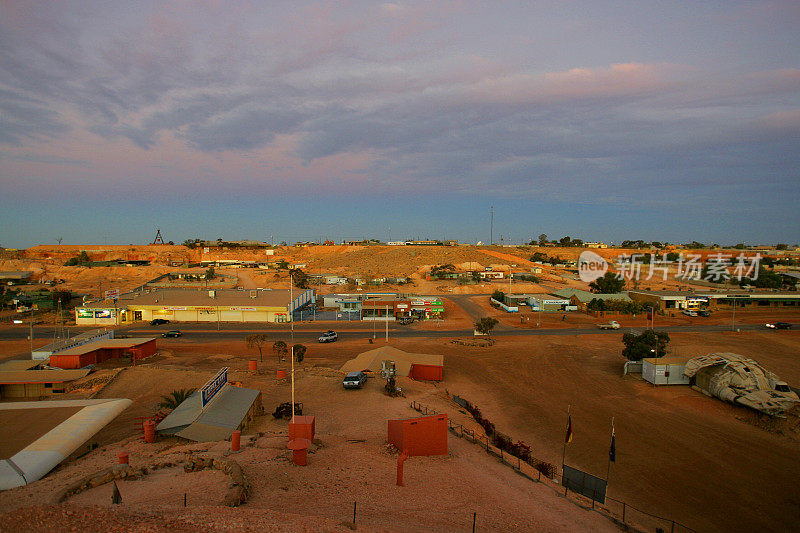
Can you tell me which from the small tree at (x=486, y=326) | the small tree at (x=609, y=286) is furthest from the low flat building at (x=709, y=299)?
the small tree at (x=486, y=326)

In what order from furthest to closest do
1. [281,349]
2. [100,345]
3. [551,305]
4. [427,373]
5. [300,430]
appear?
[551,305]
[281,349]
[100,345]
[427,373]
[300,430]

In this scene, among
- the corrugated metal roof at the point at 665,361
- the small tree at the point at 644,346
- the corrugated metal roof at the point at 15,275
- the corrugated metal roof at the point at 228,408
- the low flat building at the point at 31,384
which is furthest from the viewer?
the corrugated metal roof at the point at 15,275

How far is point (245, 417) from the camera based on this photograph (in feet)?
59.0

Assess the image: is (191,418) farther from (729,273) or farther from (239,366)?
(729,273)

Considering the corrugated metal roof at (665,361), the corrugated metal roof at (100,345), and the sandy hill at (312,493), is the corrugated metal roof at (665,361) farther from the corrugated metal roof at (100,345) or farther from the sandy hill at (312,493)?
the corrugated metal roof at (100,345)

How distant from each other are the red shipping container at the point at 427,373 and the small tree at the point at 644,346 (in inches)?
610

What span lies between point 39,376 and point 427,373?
2549cm

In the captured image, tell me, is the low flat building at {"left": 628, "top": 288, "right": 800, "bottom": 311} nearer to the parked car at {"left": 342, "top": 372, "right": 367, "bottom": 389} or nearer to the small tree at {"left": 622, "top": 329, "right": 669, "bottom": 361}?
the small tree at {"left": 622, "top": 329, "right": 669, "bottom": 361}

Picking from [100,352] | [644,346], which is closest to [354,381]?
[100,352]

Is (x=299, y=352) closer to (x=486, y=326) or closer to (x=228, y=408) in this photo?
(x=228, y=408)

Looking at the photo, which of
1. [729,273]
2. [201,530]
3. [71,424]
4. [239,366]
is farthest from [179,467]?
[729,273]

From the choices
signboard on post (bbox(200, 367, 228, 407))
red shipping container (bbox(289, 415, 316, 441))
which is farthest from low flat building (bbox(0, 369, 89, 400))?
red shipping container (bbox(289, 415, 316, 441))

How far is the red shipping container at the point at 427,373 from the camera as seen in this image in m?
29.3

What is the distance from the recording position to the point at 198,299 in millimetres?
55688
